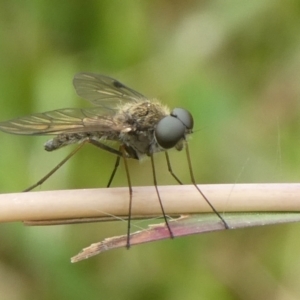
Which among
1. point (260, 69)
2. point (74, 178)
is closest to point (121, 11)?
point (260, 69)

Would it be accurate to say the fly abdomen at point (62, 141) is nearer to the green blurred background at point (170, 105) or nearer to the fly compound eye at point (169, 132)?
the fly compound eye at point (169, 132)

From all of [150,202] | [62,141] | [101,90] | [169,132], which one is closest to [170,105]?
[101,90]

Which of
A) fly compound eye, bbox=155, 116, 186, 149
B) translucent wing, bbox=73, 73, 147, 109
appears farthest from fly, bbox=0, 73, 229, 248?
translucent wing, bbox=73, 73, 147, 109

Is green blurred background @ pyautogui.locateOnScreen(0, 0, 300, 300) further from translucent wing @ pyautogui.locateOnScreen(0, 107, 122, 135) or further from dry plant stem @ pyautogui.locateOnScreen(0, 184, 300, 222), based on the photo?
dry plant stem @ pyautogui.locateOnScreen(0, 184, 300, 222)

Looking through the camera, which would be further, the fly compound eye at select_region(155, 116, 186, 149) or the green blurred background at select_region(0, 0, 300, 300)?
the green blurred background at select_region(0, 0, 300, 300)

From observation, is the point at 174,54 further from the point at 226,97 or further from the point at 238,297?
the point at 238,297

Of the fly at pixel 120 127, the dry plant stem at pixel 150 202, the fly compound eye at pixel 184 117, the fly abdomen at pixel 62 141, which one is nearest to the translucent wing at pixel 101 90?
the fly at pixel 120 127
